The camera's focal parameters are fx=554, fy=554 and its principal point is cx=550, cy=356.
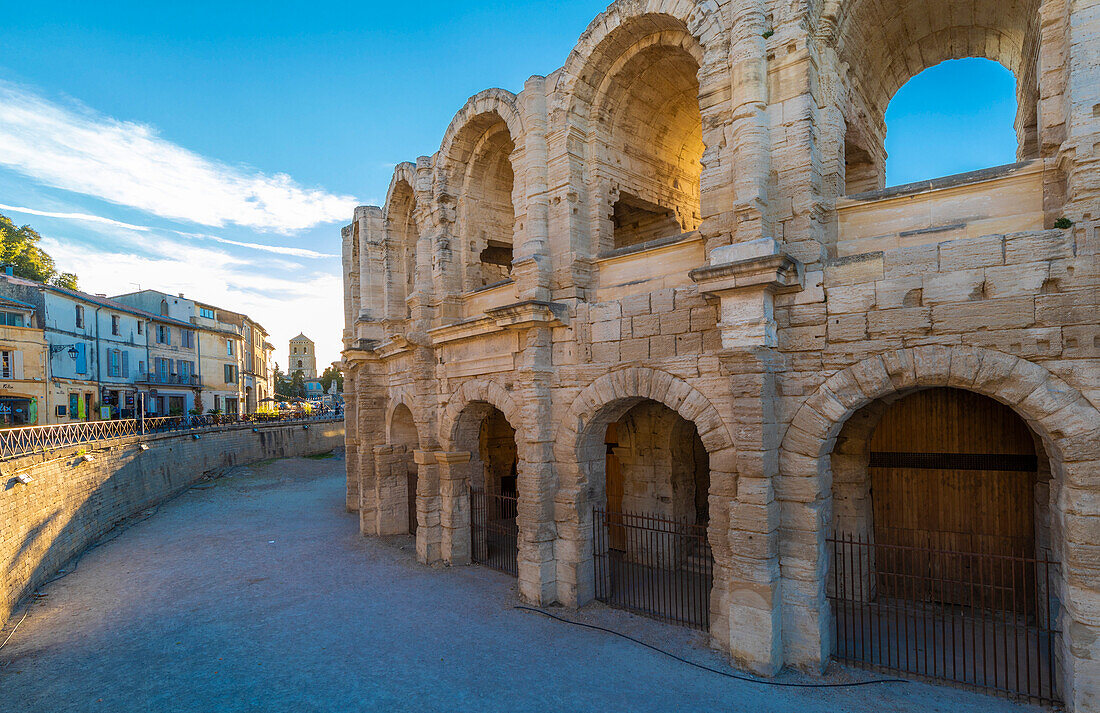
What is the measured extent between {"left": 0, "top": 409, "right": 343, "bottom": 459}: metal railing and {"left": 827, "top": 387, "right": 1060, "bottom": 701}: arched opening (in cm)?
1635

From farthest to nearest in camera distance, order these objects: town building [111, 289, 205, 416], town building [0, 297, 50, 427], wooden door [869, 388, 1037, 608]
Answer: town building [111, 289, 205, 416] → town building [0, 297, 50, 427] → wooden door [869, 388, 1037, 608]

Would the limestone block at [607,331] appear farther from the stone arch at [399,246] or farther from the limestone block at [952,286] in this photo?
the stone arch at [399,246]

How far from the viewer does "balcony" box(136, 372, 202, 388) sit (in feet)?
100

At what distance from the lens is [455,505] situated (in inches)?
464

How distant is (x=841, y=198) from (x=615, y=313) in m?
3.40

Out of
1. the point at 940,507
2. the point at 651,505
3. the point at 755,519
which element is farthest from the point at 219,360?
the point at 940,507

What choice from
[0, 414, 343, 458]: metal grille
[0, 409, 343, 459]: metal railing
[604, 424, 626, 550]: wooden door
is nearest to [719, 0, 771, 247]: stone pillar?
[604, 424, 626, 550]: wooden door

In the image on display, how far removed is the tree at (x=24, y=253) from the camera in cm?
2770

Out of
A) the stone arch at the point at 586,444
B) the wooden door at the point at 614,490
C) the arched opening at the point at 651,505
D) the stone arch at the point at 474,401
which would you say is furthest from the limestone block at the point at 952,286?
the wooden door at the point at 614,490

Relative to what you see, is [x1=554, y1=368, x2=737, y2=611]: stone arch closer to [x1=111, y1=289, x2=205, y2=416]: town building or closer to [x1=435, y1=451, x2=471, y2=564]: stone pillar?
[x1=435, y1=451, x2=471, y2=564]: stone pillar

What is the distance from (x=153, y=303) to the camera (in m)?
34.5

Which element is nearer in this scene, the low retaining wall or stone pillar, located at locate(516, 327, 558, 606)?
stone pillar, located at locate(516, 327, 558, 606)

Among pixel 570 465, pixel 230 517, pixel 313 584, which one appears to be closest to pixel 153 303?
pixel 230 517

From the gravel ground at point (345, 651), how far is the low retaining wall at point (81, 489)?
82 cm
